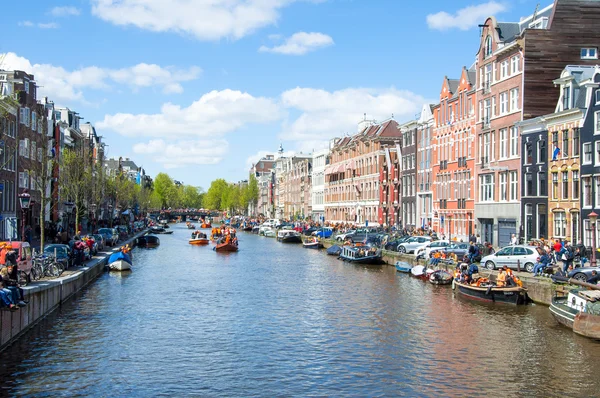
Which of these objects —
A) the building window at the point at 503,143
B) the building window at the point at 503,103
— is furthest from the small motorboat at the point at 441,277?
the building window at the point at 503,103

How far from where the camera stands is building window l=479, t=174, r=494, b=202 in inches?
2808

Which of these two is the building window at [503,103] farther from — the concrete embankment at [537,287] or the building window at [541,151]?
the concrete embankment at [537,287]

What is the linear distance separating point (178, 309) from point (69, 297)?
7.04 metres

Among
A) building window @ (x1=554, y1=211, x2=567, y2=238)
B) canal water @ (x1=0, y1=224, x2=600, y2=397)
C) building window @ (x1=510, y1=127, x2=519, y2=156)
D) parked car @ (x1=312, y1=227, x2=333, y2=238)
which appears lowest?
canal water @ (x1=0, y1=224, x2=600, y2=397)

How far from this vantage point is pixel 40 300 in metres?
34.0

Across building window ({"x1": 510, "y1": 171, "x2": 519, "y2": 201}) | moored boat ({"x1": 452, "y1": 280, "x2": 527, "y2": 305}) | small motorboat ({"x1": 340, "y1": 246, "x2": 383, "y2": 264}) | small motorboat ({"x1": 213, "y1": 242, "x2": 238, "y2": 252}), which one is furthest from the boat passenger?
small motorboat ({"x1": 213, "y1": 242, "x2": 238, "y2": 252})

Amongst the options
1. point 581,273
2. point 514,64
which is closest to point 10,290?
point 581,273

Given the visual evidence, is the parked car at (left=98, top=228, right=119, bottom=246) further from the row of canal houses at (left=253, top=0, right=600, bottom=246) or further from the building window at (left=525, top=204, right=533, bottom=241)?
the building window at (left=525, top=204, right=533, bottom=241)

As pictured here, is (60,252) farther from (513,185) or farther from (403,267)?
(513,185)

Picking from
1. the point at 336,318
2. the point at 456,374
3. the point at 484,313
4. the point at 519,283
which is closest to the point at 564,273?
the point at 519,283

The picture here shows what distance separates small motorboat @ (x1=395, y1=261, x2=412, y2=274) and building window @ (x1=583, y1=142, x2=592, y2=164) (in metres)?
16.4

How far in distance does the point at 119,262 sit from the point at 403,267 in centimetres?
2408

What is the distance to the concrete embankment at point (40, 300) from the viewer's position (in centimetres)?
2816

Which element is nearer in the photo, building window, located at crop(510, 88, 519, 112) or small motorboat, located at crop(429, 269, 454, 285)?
small motorboat, located at crop(429, 269, 454, 285)
